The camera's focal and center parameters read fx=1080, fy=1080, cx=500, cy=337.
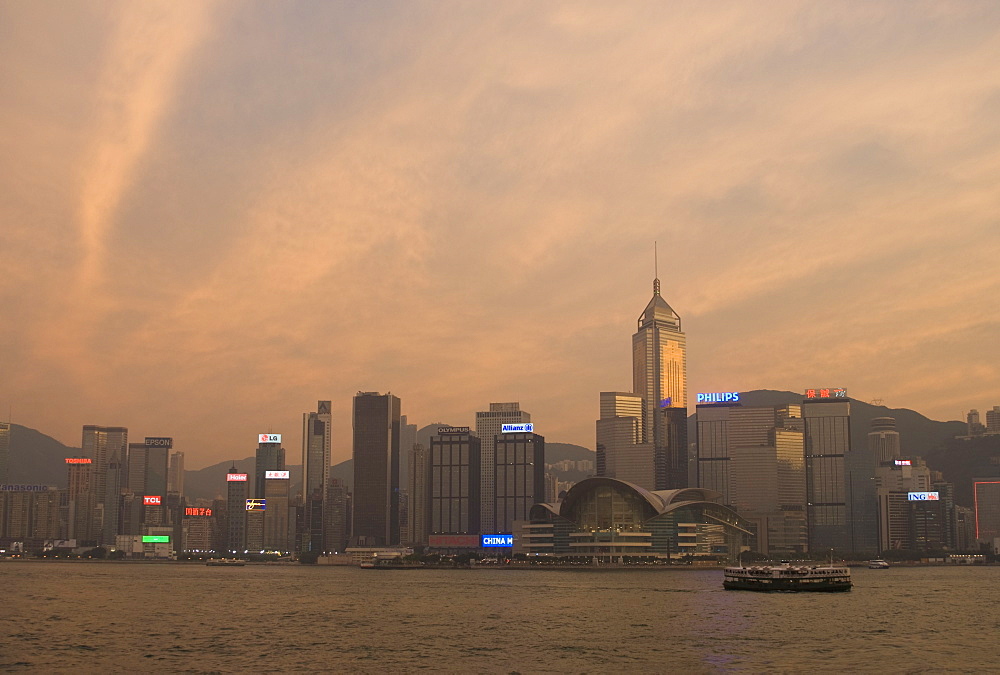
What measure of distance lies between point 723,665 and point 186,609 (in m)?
80.6

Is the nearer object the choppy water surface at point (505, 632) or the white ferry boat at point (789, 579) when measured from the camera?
the choppy water surface at point (505, 632)

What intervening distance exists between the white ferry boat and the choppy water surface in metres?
6.56

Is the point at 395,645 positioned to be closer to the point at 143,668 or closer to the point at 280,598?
the point at 143,668

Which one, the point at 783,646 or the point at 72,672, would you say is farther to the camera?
the point at 783,646

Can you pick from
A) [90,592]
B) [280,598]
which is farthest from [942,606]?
[90,592]

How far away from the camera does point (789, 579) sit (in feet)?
547

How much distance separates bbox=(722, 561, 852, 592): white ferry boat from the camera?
167m

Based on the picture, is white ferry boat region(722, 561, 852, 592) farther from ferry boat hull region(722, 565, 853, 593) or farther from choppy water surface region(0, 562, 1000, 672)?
choppy water surface region(0, 562, 1000, 672)

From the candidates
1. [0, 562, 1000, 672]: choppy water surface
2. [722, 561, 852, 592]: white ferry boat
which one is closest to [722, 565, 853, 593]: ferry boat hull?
[722, 561, 852, 592]: white ferry boat

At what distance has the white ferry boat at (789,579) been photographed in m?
167

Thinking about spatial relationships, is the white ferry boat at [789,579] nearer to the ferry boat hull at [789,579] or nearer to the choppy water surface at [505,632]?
the ferry boat hull at [789,579]

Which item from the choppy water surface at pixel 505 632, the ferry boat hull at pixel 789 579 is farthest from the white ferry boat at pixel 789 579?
the choppy water surface at pixel 505 632

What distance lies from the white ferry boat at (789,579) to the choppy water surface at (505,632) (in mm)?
6557

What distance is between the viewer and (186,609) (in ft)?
444
